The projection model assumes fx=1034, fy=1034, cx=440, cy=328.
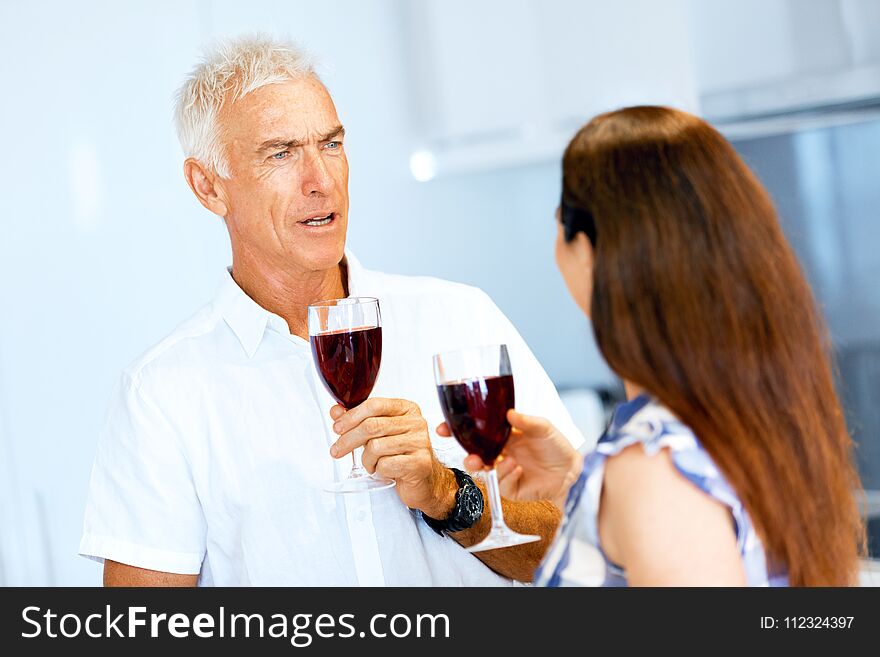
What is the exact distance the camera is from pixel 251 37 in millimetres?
1818

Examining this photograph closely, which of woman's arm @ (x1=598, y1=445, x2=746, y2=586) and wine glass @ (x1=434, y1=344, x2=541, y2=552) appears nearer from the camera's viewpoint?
woman's arm @ (x1=598, y1=445, x2=746, y2=586)

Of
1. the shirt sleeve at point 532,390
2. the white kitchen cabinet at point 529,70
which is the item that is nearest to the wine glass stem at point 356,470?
the shirt sleeve at point 532,390

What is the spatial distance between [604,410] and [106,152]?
167 cm

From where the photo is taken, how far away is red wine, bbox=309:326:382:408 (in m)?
1.37

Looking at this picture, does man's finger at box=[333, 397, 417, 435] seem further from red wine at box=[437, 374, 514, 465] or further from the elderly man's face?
the elderly man's face

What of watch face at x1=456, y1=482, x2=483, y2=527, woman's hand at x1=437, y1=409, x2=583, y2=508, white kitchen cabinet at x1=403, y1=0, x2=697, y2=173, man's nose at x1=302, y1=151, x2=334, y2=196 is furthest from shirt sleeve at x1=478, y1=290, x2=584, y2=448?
white kitchen cabinet at x1=403, y1=0, x2=697, y2=173

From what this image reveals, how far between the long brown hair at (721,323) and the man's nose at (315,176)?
2.64ft

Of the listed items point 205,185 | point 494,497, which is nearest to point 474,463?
point 494,497

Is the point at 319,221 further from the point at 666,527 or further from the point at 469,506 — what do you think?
the point at 666,527

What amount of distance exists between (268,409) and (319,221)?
33cm

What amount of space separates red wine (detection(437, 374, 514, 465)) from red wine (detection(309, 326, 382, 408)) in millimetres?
245

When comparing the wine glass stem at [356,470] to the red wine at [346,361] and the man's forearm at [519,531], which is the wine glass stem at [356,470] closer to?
the red wine at [346,361]

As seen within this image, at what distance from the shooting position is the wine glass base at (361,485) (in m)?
1.37

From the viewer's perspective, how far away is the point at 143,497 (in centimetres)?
161
